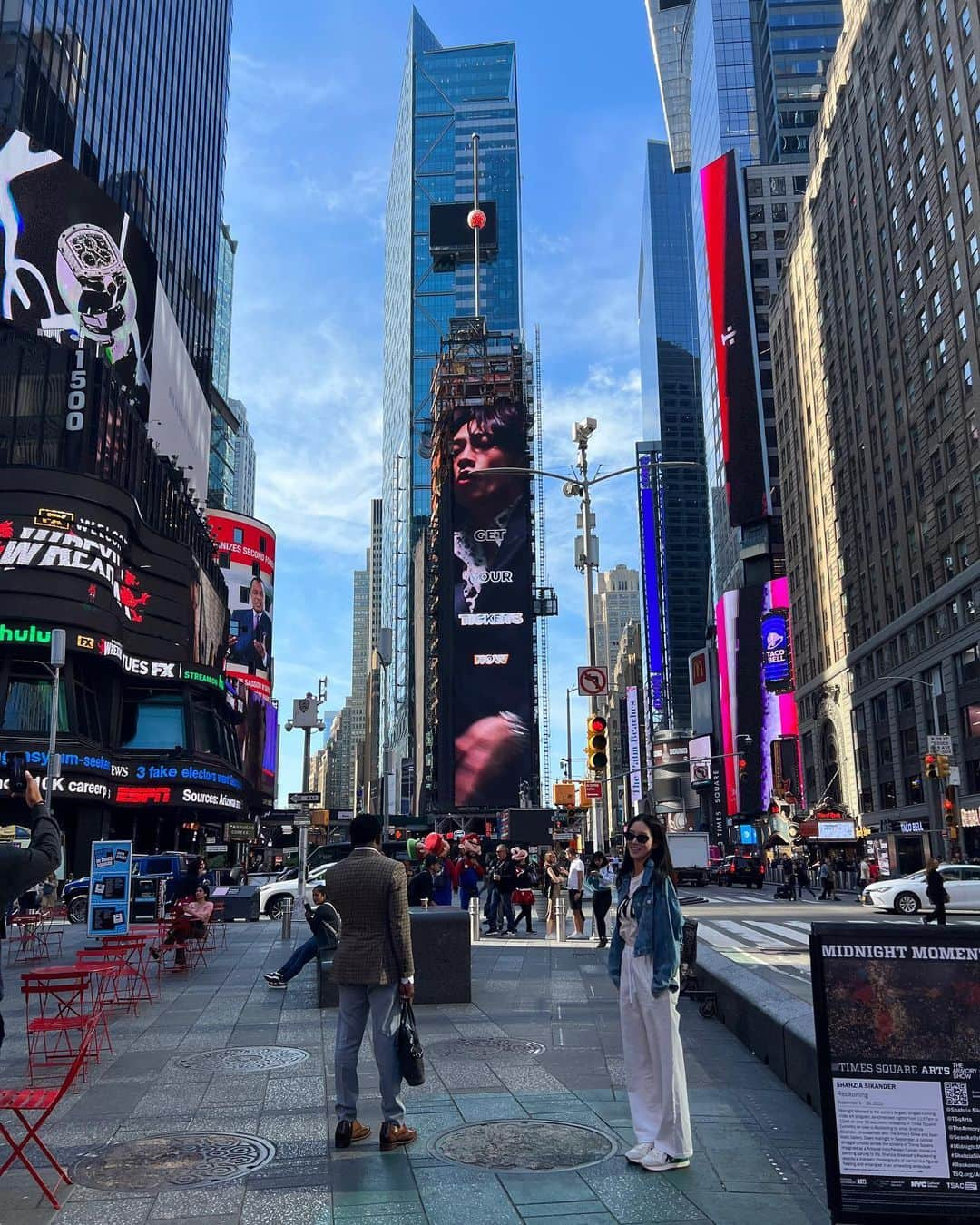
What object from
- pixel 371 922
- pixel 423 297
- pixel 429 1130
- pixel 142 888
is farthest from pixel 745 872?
pixel 423 297

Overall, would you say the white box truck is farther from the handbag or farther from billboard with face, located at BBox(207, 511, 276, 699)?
billboard with face, located at BBox(207, 511, 276, 699)

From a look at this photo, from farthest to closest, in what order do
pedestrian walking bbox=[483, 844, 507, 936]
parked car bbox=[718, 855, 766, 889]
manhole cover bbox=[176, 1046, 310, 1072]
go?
parked car bbox=[718, 855, 766, 889]
pedestrian walking bbox=[483, 844, 507, 936]
manhole cover bbox=[176, 1046, 310, 1072]

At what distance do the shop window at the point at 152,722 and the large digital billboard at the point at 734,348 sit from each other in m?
73.1

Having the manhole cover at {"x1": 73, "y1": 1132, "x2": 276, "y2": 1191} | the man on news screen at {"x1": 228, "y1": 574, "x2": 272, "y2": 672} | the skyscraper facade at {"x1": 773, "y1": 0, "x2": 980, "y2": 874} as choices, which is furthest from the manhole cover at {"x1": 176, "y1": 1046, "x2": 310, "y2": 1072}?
the man on news screen at {"x1": 228, "y1": 574, "x2": 272, "y2": 672}

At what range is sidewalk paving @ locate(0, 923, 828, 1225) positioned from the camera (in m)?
5.45

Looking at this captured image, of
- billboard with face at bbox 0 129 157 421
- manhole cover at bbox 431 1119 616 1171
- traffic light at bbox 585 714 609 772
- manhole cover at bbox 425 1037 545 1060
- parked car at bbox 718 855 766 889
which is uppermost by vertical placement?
billboard with face at bbox 0 129 157 421

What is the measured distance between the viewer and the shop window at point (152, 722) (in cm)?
5894

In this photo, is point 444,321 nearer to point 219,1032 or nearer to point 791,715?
point 791,715

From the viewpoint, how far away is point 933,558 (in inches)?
2375

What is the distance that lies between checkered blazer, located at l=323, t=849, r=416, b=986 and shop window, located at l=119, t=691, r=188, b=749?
180 feet

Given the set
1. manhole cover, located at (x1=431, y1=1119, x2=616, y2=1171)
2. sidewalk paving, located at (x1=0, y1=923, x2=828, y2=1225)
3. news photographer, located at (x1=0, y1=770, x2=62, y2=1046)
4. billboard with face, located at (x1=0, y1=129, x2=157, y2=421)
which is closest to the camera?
sidewalk paving, located at (x1=0, y1=923, x2=828, y2=1225)

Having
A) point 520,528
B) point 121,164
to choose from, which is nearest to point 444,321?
point 520,528

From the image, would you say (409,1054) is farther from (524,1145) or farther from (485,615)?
(485,615)

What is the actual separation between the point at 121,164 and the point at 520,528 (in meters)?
46.3
